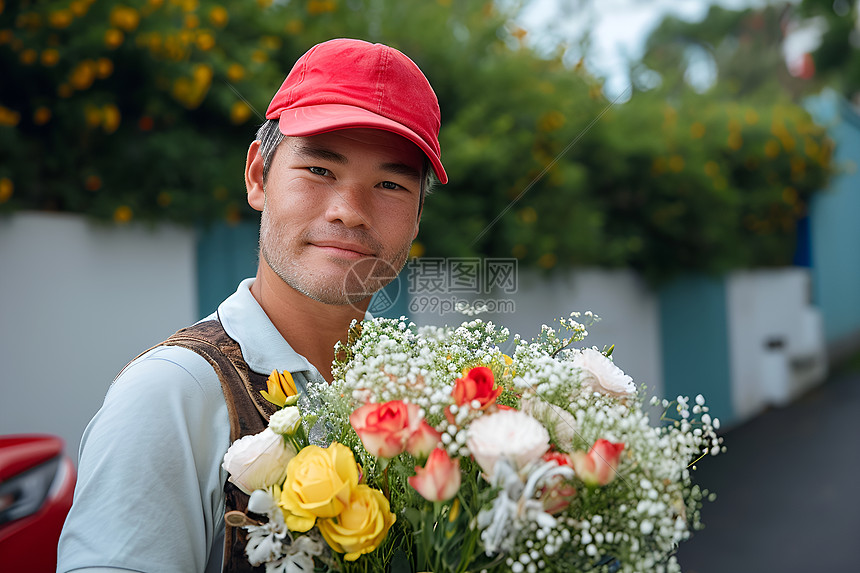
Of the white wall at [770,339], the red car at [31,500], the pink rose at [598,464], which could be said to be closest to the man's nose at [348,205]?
the pink rose at [598,464]

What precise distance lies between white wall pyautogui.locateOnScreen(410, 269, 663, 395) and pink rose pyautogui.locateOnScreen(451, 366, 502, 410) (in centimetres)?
297

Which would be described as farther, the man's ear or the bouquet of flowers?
the man's ear

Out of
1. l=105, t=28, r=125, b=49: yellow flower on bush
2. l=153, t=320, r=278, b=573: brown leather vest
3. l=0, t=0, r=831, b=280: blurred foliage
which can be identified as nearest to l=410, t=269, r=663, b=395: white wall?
l=0, t=0, r=831, b=280: blurred foliage

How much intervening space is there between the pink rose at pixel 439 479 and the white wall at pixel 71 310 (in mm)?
2761

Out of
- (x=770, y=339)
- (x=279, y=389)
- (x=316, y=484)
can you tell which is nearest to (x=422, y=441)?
(x=316, y=484)

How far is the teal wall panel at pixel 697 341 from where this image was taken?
25.7 ft

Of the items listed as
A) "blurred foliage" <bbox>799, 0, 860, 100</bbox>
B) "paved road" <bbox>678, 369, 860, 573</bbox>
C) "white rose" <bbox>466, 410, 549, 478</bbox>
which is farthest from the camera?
"blurred foliage" <bbox>799, 0, 860, 100</bbox>

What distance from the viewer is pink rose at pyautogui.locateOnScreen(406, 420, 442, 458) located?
0.97 m

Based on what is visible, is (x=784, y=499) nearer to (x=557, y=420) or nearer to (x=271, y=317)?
(x=271, y=317)

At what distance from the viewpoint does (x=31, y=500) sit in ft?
8.23

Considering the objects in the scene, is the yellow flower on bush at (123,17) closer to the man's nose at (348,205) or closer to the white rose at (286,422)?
the man's nose at (348,205)

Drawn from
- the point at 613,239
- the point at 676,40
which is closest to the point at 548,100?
the point at 613,239

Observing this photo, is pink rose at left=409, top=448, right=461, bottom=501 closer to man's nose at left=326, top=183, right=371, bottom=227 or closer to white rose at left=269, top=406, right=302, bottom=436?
white rose at left=269, top=406, right=302, bottom=436

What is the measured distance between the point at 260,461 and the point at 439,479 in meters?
0.29
